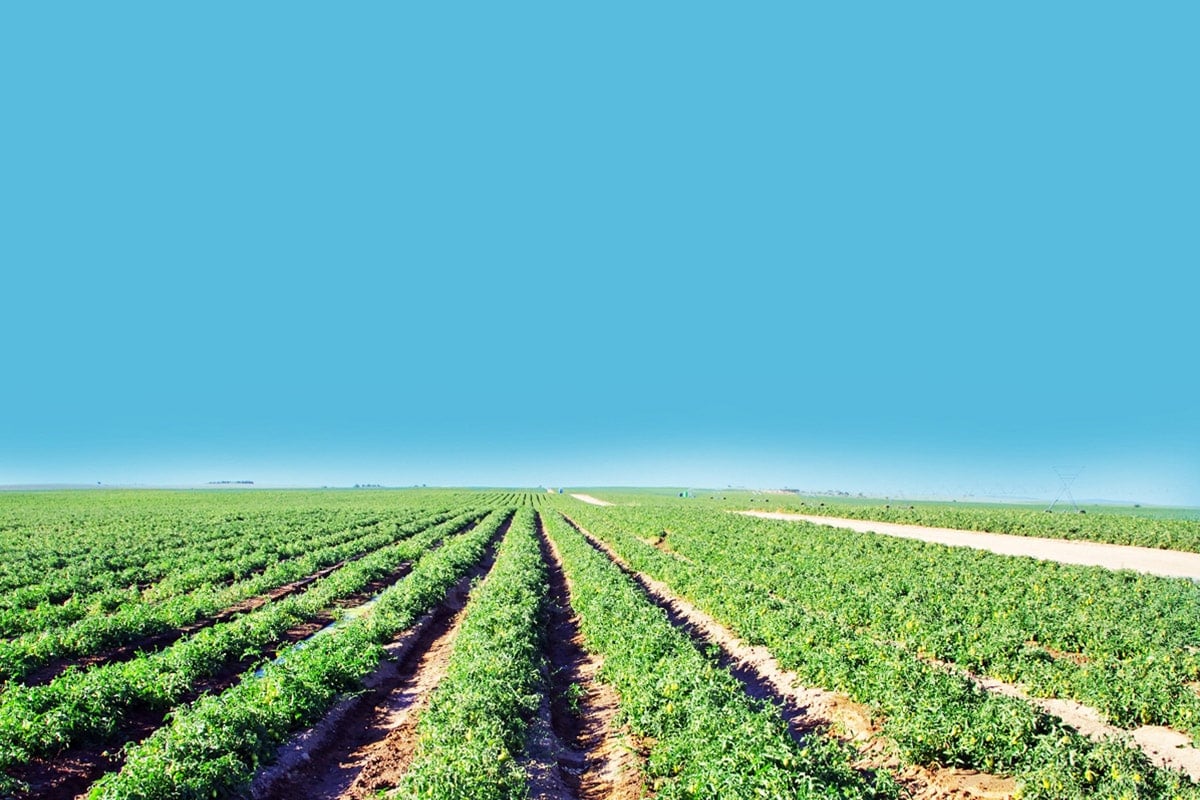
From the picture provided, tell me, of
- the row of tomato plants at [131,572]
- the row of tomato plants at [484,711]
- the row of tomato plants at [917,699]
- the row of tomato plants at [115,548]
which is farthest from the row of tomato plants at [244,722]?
the row of tomato plants at [115,548]

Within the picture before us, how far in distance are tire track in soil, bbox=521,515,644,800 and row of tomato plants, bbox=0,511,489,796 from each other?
6.93 meters

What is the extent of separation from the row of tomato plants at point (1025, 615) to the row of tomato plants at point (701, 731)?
16.9ft

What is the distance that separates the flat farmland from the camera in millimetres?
7406

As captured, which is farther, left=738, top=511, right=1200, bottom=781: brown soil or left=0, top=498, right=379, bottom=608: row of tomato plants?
left=0, top=498, right=379, bottom=608: row of tomato plants

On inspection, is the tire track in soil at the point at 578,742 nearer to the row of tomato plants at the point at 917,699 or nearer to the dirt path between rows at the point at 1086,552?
the row of tomato plants at the point at 917,699

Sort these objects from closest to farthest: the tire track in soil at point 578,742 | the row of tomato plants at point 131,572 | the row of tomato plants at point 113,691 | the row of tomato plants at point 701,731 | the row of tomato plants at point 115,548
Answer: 1. the row of tomato plants at point 701,731
2. the row of tomato plants at point 113,691
3. the tire track in soil at point 578,742
4. the row of tomato plants at point 131,572
5. the row of tomato plants at point 115,548

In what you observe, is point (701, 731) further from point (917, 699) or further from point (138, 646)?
point (138, 646)

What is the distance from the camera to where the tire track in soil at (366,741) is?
27.6ft

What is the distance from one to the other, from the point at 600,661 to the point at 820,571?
43.3 ft

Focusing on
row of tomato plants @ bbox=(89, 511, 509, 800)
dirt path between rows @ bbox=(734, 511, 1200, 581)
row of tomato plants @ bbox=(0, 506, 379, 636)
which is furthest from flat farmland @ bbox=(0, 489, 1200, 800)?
dirt path between rows @ bbox=(734, 511, 1200, 581)

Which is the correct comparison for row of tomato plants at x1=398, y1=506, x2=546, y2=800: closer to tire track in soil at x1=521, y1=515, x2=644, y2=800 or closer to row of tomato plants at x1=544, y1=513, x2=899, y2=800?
tire track in soil at x1=521, y1=515, x2=644, y2=800

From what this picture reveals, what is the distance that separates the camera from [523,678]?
1084cm

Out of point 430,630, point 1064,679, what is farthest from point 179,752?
point 1064,679

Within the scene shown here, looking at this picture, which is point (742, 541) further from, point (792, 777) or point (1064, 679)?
point (792, 777)
